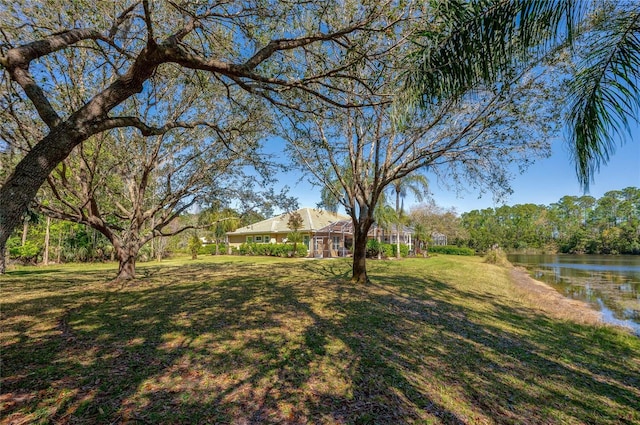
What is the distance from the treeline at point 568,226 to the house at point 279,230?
135ft

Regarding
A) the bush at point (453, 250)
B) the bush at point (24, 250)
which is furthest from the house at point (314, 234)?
the bush at point (24, 250)

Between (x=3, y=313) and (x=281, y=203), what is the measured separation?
8.43 metres

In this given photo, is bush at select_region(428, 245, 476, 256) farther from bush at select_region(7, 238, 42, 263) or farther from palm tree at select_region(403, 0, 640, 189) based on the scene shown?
bush at select_region(7, 238, 42, 263)

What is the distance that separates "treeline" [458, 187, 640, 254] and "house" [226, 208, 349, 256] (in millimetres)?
41039

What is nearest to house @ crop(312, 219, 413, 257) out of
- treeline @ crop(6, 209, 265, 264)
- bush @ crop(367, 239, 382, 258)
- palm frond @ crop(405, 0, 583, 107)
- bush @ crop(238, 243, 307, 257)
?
bush @ crop(238, 243, 307, 257)

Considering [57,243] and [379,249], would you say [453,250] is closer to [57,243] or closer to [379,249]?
[379,249]

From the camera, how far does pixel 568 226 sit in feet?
200

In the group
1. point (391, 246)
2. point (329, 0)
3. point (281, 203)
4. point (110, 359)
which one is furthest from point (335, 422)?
point (391, 246)

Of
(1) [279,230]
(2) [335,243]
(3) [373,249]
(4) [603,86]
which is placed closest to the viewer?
(4) [603,86]

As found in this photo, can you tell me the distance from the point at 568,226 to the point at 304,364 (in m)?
77.7

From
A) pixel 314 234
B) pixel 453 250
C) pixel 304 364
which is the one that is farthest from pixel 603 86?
pixel 453 250

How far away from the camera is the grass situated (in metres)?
3.02

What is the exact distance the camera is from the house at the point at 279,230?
2950cm

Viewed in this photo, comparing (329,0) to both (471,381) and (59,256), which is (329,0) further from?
(59,256)
